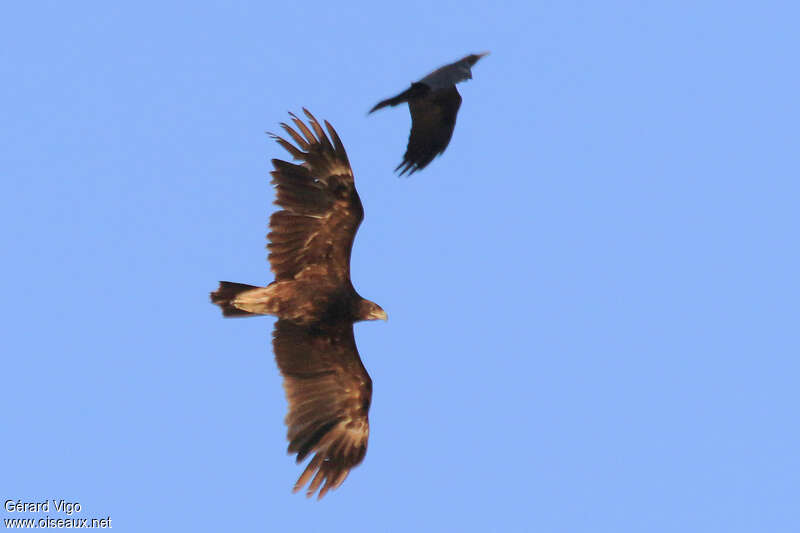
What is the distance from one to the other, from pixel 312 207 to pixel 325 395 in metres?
2.40

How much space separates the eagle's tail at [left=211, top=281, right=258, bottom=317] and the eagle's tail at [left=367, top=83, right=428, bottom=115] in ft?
8.98

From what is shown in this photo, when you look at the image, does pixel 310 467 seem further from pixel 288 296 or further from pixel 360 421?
pixel 288 296

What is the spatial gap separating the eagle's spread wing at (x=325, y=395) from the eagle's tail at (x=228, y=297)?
0.59 m

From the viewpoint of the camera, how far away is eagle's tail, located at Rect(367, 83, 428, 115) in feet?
42.7

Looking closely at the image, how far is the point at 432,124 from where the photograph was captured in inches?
576

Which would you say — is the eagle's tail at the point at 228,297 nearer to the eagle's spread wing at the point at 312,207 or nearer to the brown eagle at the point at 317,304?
the brown eagle at the point at 317,304

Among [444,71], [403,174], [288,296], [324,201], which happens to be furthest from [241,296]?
[444,71]

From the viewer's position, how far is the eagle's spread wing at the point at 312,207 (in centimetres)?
1362

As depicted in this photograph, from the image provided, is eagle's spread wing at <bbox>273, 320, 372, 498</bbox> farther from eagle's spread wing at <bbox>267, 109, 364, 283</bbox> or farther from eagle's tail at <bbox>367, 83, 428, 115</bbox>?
eagle's tail at <bbox>367, 83, 428, 115</bbox>

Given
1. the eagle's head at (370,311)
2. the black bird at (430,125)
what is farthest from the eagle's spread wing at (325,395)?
the black bird at (430,125)

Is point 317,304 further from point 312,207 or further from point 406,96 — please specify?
point 406,96

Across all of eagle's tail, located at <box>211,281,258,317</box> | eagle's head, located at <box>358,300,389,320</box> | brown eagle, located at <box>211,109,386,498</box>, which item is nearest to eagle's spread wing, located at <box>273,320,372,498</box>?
brown eagle, located at <box>211,109,386,498</box>

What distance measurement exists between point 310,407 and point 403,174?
9.96 ft

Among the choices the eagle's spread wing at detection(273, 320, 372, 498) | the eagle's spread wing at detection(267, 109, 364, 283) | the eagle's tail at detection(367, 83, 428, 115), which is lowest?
the eagle's spread wing at detection(273, 320, 372, 498)
